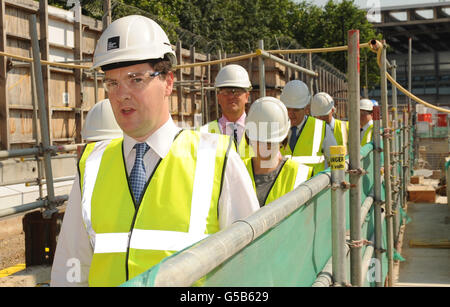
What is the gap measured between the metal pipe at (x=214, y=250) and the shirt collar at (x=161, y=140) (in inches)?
20.7

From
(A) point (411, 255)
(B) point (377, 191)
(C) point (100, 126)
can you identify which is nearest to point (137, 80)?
(C) point (100, 126)

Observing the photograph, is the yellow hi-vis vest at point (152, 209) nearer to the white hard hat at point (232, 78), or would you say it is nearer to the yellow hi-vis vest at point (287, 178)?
the yellow hi-vis vest at point (287, 178)

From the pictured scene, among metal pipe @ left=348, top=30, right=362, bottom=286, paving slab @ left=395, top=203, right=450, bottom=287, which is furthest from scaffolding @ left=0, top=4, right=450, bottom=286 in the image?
paving slab @ left=395, top=203, right=450, bottom=287

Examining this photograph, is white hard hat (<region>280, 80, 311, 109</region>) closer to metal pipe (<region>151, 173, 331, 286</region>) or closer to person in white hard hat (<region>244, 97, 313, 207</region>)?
person in white hard hat (<region>244, 97, 313, 207</region>)

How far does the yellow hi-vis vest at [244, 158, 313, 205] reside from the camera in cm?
385

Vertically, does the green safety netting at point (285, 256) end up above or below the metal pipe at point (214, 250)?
below

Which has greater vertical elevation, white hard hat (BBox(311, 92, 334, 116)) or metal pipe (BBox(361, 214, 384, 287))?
white hard hat (BBox(311, 92, 334, 116))

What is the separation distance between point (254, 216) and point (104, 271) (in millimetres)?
709

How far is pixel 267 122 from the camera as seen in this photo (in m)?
4.40

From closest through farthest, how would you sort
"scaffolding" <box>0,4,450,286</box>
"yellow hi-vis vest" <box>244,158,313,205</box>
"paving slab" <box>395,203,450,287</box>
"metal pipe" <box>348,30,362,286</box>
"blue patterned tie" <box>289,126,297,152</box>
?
"scaffolding" <box>0,4,450,286</box>
"metal pipe" <box>348,30,362,286</box>
"yellow hi-vis vest" <box>244,158,313,205</box>
"blue patterned tie" <box>289,126,297,152</box>
"paving slab" <box>395,203,450,287</box>

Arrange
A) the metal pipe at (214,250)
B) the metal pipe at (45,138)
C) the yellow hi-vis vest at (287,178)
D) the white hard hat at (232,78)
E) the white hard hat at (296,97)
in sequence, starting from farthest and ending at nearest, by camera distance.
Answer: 1. the white hard hat at (296,97)
2. the metal pipe at (45,138)
3. the white hard hat at (232,78)
4. the yellow hi-vis vest at (287,178)
5. the metal pipe at (214,250)

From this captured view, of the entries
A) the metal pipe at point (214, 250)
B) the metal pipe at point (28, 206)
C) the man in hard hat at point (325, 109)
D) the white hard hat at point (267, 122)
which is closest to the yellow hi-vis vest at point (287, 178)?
the white hard hat at point (267, 122)

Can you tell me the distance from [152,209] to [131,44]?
2.17 feet

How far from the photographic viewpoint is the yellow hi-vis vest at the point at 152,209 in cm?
204
